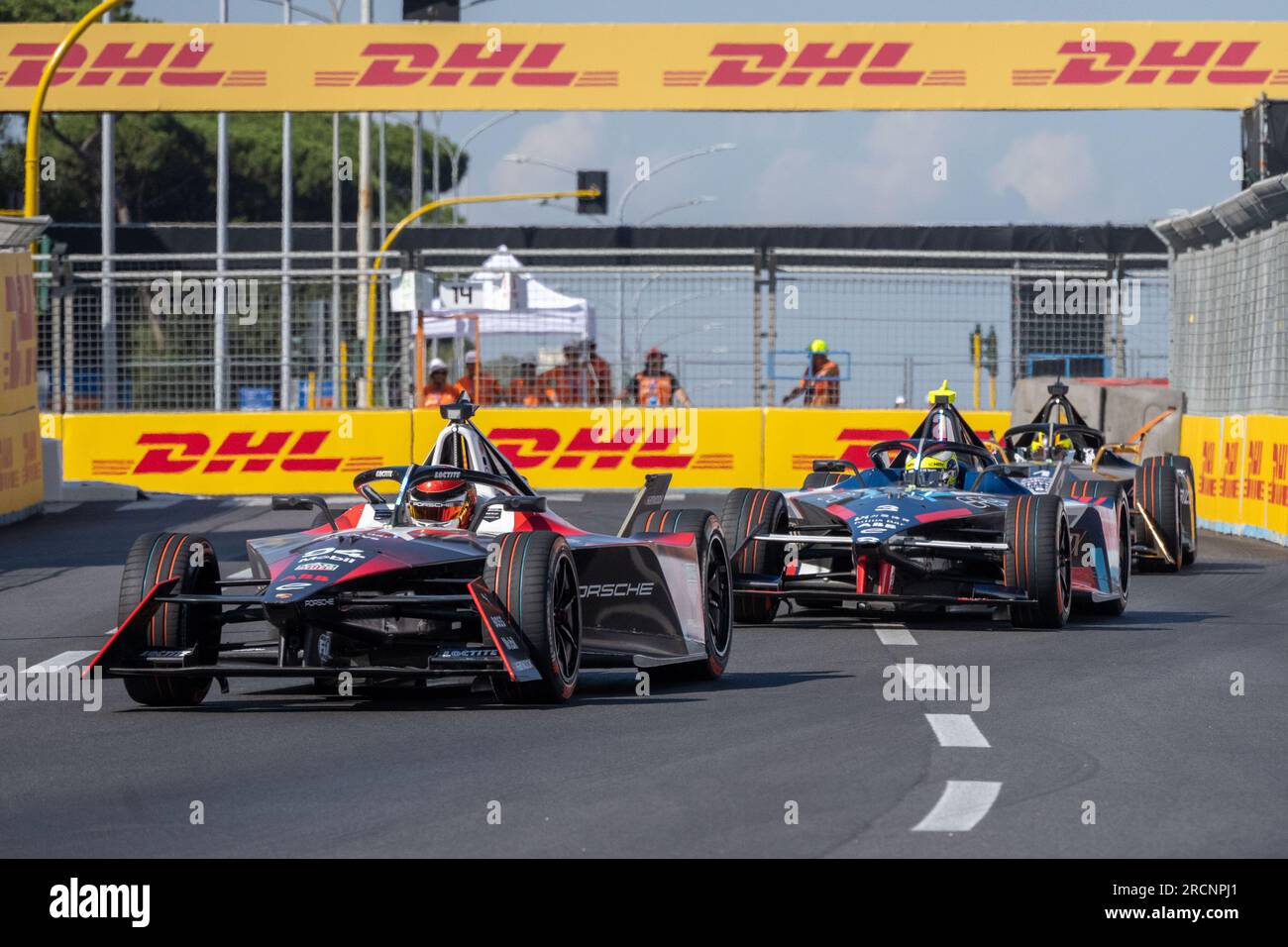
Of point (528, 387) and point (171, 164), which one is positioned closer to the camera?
point (528, 387)

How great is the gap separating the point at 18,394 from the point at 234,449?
4405 millimetres

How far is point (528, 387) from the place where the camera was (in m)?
27.1

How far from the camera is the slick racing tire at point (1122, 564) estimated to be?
1416 cm

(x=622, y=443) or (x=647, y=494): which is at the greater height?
(x=647, y=494)

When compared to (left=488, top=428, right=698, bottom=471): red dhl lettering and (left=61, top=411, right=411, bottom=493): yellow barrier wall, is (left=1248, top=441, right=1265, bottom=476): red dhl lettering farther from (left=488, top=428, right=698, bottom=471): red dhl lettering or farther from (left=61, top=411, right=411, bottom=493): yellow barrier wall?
(left=61, top=411, right=411, bottom=493): yellow barrier wall

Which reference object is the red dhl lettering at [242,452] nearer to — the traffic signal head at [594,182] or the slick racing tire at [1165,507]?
the slick racing tire at [1165,507]

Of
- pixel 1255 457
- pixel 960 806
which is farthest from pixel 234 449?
pixel 960 806

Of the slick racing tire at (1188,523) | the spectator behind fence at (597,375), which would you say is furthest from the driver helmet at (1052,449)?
the spectator behind fence at (597,375)

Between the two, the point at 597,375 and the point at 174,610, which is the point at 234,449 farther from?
the point at 174,610

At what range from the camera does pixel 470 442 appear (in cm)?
1080

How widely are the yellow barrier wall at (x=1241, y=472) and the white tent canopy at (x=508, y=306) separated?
→ 24.8 feet
